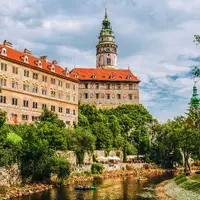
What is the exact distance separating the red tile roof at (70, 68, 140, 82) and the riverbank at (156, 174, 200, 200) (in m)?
49.5

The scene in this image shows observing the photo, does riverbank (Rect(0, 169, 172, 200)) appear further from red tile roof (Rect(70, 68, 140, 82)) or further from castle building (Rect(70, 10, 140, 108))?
red tile roof (Rect(70, 68, 140, 82))

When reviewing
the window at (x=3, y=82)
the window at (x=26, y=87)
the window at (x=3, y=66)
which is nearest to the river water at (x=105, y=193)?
the window at (x=3, y=82)

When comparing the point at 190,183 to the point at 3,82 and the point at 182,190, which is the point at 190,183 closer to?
the point at 182,190

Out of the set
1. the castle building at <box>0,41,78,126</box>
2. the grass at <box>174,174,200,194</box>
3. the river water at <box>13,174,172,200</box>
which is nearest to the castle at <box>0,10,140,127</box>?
the castle building at <box>0,41,78,126</box>

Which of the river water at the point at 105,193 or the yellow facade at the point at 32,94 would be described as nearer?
the river water at the point at 105,193

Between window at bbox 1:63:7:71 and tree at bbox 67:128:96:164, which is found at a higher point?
window at bbox 1:63:7:71

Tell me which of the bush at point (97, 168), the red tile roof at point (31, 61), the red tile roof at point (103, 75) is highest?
the red tile roof at point (103, 75)

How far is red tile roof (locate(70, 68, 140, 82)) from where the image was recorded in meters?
90.4

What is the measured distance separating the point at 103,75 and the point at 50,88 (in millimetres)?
32006

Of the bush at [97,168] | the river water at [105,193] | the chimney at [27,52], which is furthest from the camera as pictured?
the chimney at [27,52]

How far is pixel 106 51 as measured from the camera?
111 m

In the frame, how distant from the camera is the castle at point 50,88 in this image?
175 feet

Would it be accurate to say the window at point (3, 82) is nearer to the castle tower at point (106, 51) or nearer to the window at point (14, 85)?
the window at point (14, 85)

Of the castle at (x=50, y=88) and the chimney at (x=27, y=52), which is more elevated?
the chimney at (x=27, y=52)
